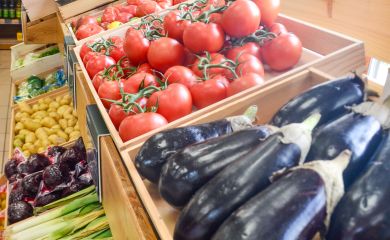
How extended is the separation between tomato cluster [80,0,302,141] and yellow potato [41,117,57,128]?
137cm

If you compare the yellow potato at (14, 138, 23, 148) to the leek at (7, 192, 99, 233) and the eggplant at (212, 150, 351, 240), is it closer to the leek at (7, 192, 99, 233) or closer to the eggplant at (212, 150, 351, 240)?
the leek at (7, 192, 99, 233)

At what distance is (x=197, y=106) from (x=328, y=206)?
2.27 feet

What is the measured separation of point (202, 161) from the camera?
657 mm

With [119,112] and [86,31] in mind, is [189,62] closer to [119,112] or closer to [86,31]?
[119,112]

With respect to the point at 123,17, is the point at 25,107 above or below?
below

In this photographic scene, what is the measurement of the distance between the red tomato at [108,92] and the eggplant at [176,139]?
50 centimetres

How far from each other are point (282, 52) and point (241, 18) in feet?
0.57

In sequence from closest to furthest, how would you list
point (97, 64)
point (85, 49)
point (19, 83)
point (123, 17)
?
point (97, 64), point (85, 49), point (123, 17), point (19, 83)

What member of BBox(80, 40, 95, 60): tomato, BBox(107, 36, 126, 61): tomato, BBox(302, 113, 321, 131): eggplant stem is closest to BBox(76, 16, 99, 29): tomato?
BBox(80, 40, 95, 60): tomato

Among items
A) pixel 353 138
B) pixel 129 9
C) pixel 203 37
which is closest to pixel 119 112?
pixel 203 37

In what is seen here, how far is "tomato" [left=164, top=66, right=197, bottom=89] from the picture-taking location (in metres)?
1.21

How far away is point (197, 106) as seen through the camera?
117 cm

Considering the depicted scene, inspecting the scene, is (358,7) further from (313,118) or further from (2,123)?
(2,123)

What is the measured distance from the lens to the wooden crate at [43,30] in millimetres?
3018
